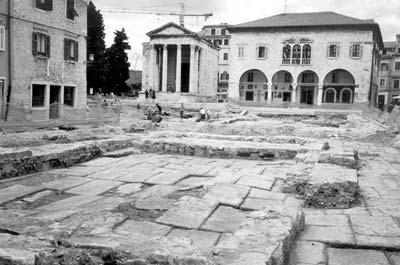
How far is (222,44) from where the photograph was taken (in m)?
87.5

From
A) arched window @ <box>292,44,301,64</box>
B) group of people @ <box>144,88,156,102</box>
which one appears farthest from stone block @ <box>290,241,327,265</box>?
arched window @ <box>292,44,301,64</box>

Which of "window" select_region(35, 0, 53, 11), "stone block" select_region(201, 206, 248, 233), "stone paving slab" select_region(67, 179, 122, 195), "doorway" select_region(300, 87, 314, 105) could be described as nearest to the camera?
"stone block" select_region(201, 206, 248, 233)

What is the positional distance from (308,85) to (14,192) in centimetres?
5004

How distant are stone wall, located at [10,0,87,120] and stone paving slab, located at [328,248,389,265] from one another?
18.9m

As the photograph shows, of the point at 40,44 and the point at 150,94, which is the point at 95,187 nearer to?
the point at 40,44

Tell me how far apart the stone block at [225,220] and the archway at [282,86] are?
1968 inches

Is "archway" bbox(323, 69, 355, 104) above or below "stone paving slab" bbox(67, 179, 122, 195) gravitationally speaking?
above

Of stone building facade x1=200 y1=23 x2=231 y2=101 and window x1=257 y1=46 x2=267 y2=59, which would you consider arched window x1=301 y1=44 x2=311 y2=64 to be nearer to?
window x1=257 y1=46 x2=267 y2=59

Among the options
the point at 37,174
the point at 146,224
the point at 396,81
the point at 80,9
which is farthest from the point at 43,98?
the point at 396,81

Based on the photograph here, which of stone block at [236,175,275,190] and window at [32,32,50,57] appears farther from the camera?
window at [32,32,50,57]

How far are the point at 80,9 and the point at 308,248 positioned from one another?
28.2m

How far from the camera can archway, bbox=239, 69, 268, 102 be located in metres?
56.2

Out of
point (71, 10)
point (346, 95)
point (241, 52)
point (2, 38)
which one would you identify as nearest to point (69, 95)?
point (71, 10)

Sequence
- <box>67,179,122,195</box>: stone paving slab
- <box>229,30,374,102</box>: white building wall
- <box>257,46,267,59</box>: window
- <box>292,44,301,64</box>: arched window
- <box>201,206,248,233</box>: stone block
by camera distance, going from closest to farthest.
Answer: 1. <box>201,206,248,233</box>: stone block
2. <box>67,179,122,195</box>: stone paving slab
3. <box>229,30,374,102</box>: white building wall
4. <box>292,44,301,64</box>: arched window
5. <box>257,46,267,59</box>: window
